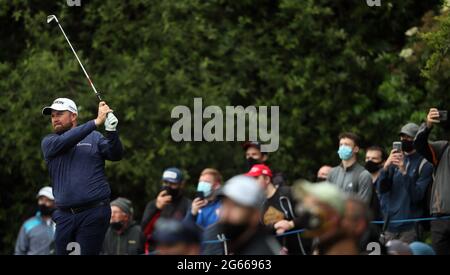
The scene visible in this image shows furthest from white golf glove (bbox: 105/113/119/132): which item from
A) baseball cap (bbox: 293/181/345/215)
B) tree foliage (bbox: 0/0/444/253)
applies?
tree foliage (bbox: 0/0/444/253)

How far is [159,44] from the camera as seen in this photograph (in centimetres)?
2086

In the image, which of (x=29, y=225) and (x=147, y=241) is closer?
(x=147, y=241)

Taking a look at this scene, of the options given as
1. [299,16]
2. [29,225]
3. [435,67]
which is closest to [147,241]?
[29,225]

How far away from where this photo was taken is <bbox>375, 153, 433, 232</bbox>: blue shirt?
15047 mm

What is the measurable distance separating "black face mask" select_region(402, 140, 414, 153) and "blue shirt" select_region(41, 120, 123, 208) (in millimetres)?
3416

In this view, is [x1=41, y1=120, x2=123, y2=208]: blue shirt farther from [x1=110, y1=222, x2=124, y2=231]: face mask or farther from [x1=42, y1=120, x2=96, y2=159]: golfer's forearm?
[x1=110, y1=222, x2=124, y2=231]: face mask

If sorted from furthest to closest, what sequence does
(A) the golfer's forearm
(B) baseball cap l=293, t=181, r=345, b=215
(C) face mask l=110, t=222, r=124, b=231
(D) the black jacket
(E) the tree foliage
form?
(E) the tree foliage, (C) face mask l=110, t=222, r=124, b=231, (D) the black jacket, (A) the golfer's forearm, (B) baseball cap l=293, t=181, r=345, b=215
